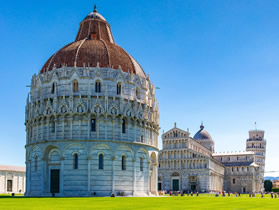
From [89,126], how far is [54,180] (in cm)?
884

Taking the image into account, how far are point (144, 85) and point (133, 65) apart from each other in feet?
11.8

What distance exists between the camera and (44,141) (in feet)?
185

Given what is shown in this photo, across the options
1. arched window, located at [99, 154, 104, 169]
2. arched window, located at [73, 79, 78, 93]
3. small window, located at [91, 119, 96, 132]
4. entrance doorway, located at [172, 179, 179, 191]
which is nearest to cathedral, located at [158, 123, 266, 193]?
entrance doorway, located at [172, 179, 179, 191]

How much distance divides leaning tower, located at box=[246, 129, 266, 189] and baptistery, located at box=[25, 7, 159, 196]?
4389 inches

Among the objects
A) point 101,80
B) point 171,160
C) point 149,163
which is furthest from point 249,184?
point 101,80

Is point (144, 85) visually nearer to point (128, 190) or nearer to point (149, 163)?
point (149, 163)

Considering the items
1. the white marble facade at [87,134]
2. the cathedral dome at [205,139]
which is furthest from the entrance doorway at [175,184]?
the white marble facade at [87,134]

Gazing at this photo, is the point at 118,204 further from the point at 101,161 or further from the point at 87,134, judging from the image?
the point at 87,134

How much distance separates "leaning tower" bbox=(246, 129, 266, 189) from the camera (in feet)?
541

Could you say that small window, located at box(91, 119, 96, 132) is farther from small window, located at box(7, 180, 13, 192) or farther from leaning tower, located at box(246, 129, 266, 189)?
leaning tower, located at box(246, 129, 266, 189)

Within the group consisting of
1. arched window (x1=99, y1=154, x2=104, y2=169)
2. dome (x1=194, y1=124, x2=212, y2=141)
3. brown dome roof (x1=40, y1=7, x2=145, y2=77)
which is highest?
brown dome roof (x1=40, y1=7, x2=145, y2=77)

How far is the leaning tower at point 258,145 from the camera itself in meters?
165

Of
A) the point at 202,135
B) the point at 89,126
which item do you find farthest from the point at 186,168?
the point at 89,126

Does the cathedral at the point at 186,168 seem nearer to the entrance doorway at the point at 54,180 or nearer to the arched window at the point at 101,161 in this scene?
the arched window at the point at 101,161
